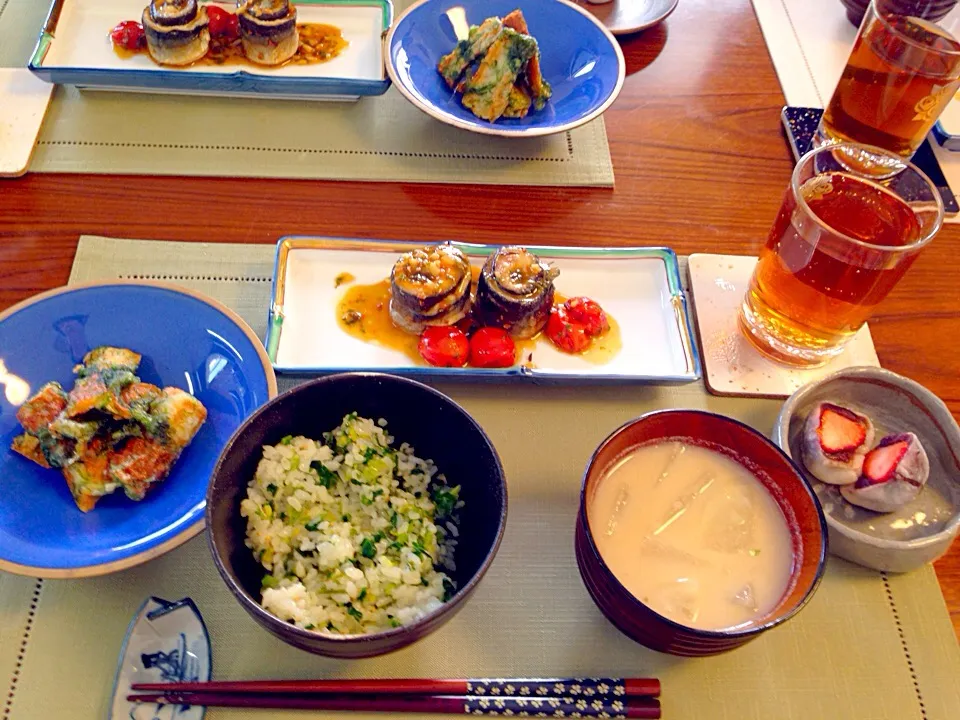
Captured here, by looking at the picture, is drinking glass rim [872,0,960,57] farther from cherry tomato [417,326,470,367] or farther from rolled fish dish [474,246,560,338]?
cherry tomato [417,326,470,367]

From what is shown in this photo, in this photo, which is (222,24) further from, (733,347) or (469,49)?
(733,347)

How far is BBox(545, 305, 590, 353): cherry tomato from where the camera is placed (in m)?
1.39

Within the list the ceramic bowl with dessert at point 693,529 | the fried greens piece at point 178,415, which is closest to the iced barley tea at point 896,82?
the ceramic bowl with dessert at point 693,529

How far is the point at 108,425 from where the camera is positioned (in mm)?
1117

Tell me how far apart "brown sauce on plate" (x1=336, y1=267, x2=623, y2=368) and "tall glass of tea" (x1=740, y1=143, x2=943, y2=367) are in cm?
30

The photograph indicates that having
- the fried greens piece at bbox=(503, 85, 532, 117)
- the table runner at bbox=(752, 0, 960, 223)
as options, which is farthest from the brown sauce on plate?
the table runner at bbox=(752, 0, 960, 223)

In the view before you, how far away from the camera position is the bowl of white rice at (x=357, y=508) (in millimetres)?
933

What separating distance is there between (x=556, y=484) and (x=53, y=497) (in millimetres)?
776

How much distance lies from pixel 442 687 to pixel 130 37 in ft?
5.24

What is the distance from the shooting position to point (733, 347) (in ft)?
4.70

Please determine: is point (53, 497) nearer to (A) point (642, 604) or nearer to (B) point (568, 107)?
(A) point (642, 604)

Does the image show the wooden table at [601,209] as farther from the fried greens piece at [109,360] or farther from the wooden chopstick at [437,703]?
the wooden chopstick at [437,703]

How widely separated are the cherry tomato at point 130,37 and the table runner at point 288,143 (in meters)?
0.12

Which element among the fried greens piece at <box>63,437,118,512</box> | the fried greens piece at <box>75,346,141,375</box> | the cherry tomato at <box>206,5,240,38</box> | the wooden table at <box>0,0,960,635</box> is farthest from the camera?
the cherry tomato at <box>206,5,240,38</box>
